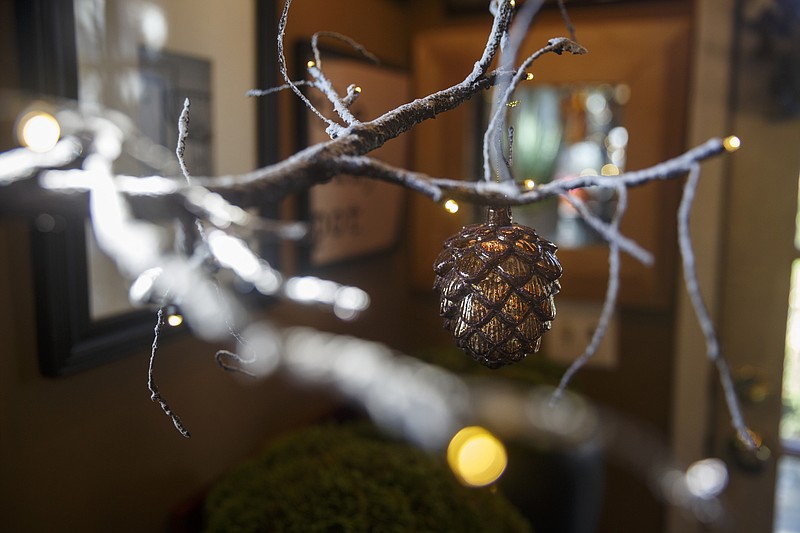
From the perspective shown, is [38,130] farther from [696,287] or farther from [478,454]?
[478,454]

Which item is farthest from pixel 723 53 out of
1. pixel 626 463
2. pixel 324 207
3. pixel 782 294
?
pixel 626 463

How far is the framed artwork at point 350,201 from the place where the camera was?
106 centimetres

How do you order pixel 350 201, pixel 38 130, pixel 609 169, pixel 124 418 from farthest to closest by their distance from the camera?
pixel 609 169
pixel 350 201
pixel 124 418
pixel 38 130

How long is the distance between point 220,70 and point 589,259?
92cm

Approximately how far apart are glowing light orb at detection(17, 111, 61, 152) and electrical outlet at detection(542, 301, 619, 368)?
3.65 ft

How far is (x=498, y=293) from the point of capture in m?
0.27

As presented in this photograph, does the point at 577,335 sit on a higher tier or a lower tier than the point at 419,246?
lower

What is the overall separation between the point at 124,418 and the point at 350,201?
2.17 ft

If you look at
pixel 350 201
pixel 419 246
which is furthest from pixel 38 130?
pixel 419 246

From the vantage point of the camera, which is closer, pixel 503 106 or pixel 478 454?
pixel 503 106

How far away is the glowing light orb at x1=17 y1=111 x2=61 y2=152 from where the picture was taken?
1.93ft

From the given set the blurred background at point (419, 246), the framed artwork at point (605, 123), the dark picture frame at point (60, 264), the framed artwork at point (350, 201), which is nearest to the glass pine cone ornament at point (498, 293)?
the blurred background at point (419, 246)

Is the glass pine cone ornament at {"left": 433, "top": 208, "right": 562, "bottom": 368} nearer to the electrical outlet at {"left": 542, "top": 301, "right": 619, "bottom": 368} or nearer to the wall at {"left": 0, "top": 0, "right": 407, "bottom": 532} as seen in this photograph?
the wall at {"left": 0, "top": 0, "right": 407, "bottom": 532}

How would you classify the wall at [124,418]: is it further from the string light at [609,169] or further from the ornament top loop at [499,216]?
the string light at [609,169]
